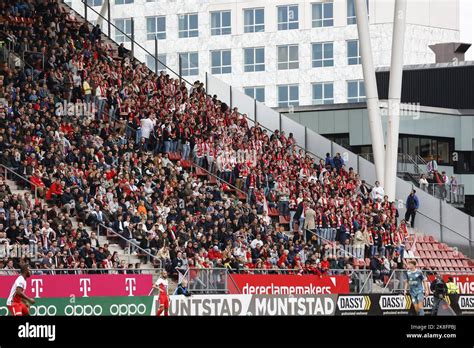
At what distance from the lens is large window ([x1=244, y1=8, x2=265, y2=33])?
9262 cm

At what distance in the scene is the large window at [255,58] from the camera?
93.2 m

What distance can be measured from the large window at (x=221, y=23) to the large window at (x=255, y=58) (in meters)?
2.49

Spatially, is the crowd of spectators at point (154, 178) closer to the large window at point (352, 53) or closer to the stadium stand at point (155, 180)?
the stadium stand at point (155, 180)

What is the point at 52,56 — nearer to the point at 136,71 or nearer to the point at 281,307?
the point at 136,71

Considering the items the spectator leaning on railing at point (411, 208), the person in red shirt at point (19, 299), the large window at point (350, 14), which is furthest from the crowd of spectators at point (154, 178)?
the large window at point (350, 14)

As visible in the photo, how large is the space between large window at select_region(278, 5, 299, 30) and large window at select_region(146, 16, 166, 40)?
10.5 metres

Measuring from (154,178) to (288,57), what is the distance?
173 feet

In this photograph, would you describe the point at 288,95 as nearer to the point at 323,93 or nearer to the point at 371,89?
the point at 323,93

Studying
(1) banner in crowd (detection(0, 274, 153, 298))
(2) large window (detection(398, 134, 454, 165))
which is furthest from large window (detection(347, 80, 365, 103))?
(1) banner in crowd (detection(0, 274, 153, 298))

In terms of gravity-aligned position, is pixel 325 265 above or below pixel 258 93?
below

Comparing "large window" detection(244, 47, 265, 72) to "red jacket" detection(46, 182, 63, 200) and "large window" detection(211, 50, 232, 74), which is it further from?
"red jacket" detection(46, 182, 63, 200)

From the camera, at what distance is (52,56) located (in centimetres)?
4488

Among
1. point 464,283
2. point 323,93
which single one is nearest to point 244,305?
point 464,283

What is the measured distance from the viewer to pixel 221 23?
94.6 meters
